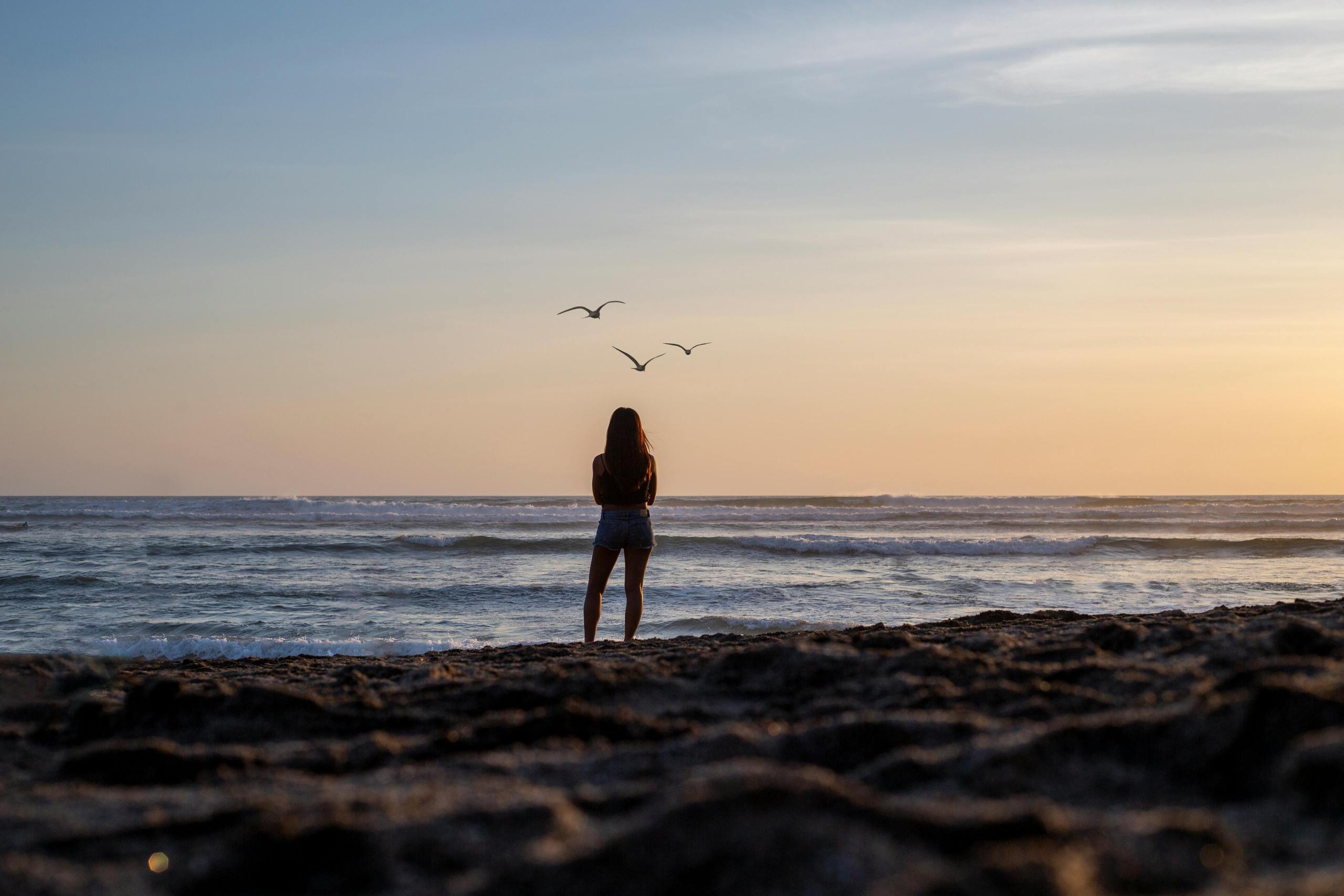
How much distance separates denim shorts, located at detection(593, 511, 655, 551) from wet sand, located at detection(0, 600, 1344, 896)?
2255 millimetres

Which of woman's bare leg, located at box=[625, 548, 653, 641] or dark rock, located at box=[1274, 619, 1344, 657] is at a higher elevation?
dark rock, located at box=[1274, 619, 1344, 657]

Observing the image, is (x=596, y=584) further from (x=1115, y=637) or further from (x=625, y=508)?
(x=1115, y=637)

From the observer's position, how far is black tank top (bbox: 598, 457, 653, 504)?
6.15 metres

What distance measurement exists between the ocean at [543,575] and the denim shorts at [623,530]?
216 cm

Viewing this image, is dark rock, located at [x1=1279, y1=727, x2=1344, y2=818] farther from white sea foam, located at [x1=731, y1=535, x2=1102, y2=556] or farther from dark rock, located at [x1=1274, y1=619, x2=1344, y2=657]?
white sea foam, located at [x1=731, y1=535, x2=1102, y2=556]

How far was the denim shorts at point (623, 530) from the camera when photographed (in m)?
6.17

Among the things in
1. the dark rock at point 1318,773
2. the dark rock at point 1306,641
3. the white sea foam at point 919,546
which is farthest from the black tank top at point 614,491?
the white sea foam at point 919,546

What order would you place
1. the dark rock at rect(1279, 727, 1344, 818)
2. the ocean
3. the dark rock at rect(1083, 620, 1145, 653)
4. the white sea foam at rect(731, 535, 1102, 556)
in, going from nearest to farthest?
the dark rock at rect(1279, 727, 1344, 818)
the dark rock at rect(1083, 620, 1145, 653)
the ocean
the white sea foam at rect(731, 535, 1102, 556)

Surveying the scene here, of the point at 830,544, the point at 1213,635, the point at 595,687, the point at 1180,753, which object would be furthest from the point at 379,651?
the point at 830,544

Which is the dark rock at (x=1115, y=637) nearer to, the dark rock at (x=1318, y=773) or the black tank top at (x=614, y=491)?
the dark rock at (x=1318, y=773)

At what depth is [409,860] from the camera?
5.50 feet

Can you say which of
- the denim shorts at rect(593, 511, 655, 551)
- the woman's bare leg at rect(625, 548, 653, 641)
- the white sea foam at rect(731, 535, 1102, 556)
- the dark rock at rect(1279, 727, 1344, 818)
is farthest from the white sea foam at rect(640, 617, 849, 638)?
the white sea foam at rect(731, 535, 1102, 556)

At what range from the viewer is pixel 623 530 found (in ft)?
20.2

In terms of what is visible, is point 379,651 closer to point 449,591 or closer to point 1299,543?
point 449,591
